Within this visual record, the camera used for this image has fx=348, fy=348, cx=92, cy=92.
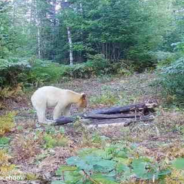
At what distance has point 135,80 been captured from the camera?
15117 mm

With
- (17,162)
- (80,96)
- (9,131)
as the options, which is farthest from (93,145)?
(80,96)

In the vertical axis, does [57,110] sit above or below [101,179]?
below

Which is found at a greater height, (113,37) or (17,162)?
(113,37)

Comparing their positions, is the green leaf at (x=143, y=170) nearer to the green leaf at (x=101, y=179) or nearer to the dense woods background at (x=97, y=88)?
the dense woods background at (x=97, y=88)

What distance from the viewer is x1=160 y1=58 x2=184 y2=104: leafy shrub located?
31.6 ft

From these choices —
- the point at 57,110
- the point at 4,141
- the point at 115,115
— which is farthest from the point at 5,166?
the point at 115,115

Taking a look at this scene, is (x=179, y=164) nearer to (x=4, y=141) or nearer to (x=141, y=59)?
(x=4, y=141)

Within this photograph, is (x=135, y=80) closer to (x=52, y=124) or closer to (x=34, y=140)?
Answer: (x=52, y=124)

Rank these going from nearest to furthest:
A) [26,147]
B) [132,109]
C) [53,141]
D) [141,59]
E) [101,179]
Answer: [101,179], [26,147], [53,141], [132,109], [141,59]

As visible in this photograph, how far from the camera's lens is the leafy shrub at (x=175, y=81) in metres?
9.62

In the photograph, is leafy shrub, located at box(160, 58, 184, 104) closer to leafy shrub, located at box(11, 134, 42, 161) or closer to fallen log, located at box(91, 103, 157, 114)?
fallen log, located at box(91, 103, 157, 114)

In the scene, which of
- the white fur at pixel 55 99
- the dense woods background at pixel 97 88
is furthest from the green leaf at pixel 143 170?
the white fur at pixel 55 99

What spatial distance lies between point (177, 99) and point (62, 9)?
1207 centimetres

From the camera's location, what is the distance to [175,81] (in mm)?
10086
